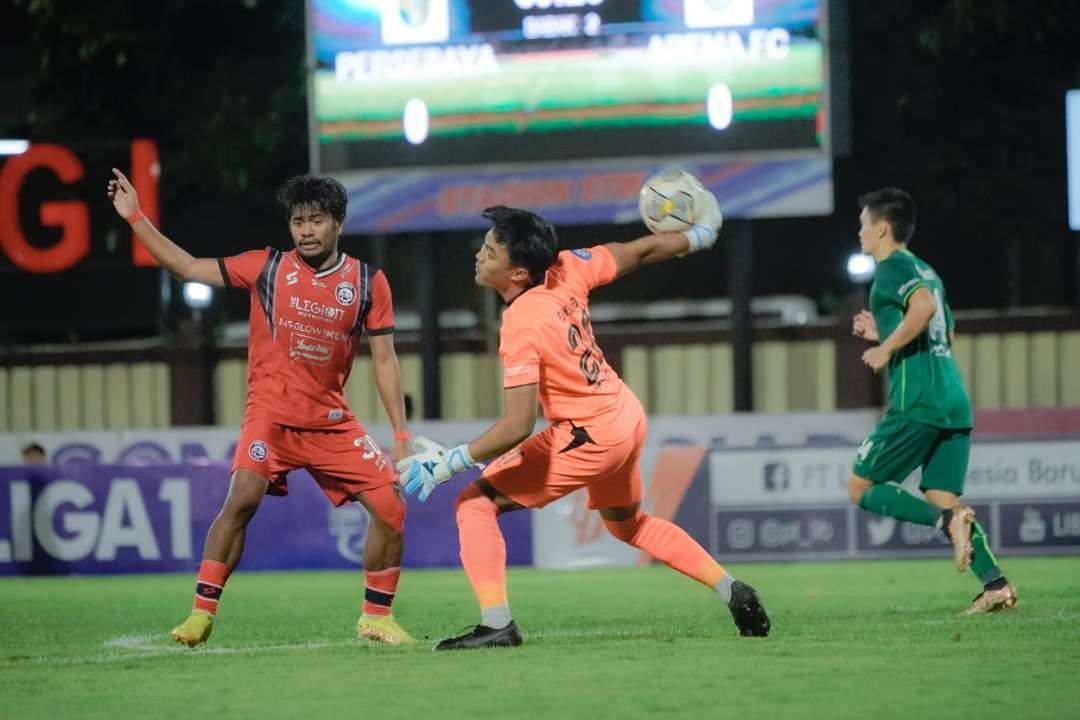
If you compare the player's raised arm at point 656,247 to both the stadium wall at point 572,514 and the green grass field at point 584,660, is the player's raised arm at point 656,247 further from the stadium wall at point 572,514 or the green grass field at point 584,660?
the stadium wall at point 572,514

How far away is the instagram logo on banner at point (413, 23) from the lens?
16.3 m

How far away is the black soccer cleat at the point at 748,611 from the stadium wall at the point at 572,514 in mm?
6733

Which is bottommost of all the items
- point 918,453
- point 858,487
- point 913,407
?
point 858,487

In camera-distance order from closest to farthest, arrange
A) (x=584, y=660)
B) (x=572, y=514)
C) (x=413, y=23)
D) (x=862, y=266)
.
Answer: (x=584, y=660), (x=572, y=514), (x=413, y=23), (x=862, y=266)

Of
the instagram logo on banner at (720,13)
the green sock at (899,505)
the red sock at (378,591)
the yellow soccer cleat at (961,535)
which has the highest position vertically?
the instagram logo on banner at (720,13)

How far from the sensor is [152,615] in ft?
35.4

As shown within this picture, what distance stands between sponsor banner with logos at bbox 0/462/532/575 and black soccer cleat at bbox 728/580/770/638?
698 centimetres

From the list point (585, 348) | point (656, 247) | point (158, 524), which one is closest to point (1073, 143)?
point (158, 524)

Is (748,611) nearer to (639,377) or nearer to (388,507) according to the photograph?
(388,507)

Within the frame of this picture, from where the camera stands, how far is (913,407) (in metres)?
9.17

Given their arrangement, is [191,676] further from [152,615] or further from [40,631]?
[152,615]

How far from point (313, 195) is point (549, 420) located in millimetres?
1548

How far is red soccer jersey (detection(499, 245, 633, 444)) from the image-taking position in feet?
24.7

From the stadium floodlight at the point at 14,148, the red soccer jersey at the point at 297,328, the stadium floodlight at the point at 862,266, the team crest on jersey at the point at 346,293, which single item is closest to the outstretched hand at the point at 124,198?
the red soccer jersey at the point at 297,328
